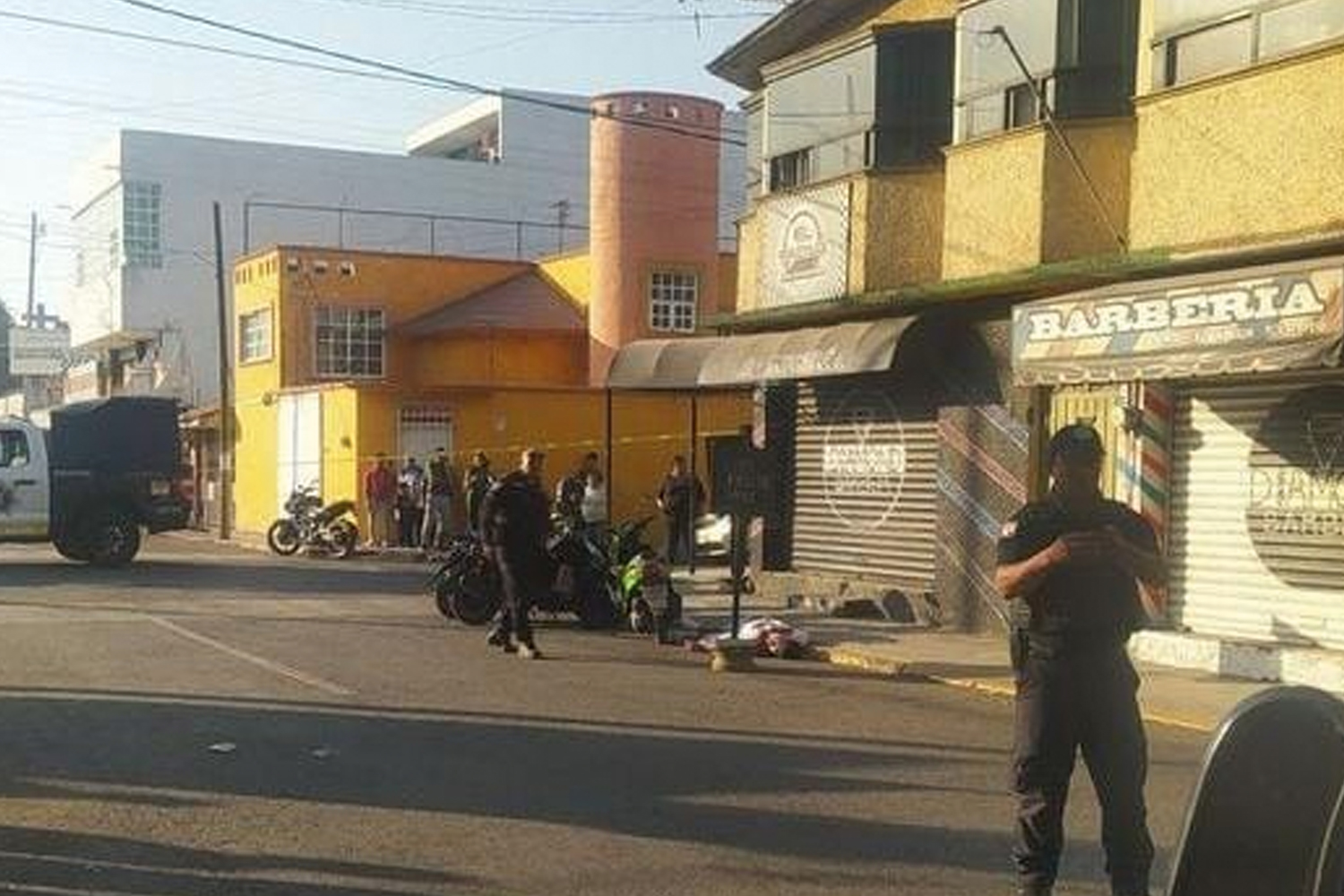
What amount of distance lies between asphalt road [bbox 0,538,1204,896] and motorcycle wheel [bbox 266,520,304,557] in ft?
42.9

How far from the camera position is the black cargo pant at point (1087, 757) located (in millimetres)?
5285

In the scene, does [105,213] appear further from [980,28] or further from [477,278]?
[980,28]

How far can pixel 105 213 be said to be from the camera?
51062 millimetres

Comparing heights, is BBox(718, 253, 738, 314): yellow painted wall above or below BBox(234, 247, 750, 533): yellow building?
above

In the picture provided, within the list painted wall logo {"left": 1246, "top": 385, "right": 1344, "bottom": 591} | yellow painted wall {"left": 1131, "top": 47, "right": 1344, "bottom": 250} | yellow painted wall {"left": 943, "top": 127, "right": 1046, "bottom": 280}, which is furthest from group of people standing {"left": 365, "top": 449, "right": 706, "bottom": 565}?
painted wall logo {"left": 1246, "top": 385, "right": 1344, "bottom": 591}

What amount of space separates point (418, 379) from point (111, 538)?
13434 mm

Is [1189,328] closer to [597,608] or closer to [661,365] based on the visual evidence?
[597,608]

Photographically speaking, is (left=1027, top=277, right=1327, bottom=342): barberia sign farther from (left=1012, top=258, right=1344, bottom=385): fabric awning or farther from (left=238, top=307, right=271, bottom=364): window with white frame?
(left=238, top=307, right=271, bottom=364): window with white frame

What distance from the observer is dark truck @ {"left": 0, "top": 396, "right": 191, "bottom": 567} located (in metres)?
21.9

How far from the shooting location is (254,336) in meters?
37.4

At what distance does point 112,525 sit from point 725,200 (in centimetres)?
3194

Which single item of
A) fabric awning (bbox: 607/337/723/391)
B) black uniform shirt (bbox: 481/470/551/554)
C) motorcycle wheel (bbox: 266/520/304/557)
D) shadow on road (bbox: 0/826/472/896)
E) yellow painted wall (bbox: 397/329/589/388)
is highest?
yellow painted wall (bbox: 397/329/589/388)

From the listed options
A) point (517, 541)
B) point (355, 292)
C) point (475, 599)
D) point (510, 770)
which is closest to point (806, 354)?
point (475, 599)

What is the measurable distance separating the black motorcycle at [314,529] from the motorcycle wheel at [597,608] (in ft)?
38.6
